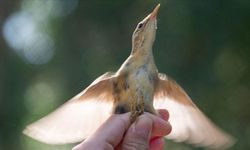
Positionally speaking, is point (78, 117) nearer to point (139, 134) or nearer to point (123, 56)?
point (139, 134)

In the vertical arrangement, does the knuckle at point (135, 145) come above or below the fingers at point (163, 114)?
below

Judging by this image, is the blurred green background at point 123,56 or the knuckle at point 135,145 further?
the blurred green background at point 123,56

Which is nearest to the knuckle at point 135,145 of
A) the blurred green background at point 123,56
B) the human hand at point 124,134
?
the human hand at point 124,134

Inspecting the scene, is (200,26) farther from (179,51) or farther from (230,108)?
(230,108)

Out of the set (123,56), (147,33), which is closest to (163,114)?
(147,33)

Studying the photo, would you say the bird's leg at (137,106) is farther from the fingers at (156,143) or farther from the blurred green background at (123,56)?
the blurred green background at (123,56)

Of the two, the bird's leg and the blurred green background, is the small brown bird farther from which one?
the blurred green background

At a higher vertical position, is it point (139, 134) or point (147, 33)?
point (147, 33)

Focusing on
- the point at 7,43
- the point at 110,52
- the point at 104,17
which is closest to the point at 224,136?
the point at 110,52
